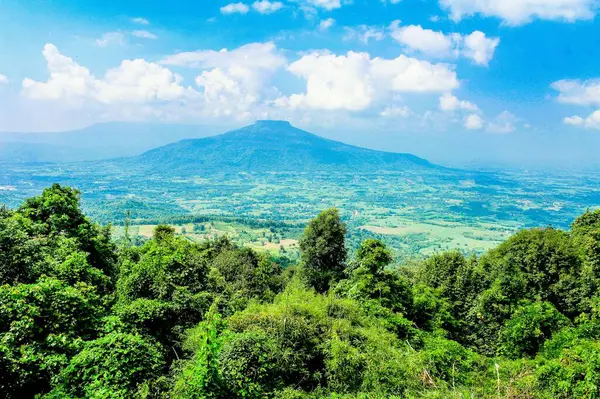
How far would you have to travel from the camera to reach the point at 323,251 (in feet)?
71.8

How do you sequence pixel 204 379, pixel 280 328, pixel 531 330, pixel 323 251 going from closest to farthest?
1. pixel 204 379
2. pixel 280 328
3. pixel 531 330
4. pixel 323 251

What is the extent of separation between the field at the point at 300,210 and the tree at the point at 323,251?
44202 millimetres

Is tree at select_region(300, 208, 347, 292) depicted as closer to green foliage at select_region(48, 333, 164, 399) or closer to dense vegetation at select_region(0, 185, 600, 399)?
dense vegetation at select_region(0, 185, 600, 399)

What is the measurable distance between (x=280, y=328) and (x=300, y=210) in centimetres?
13144

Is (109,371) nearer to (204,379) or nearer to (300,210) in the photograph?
(204,379)

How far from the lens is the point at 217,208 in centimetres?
13812

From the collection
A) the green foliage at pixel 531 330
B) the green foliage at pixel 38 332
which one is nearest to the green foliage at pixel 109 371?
the green foliage at pixel 38 332

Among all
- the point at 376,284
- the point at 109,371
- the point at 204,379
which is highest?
the point at 109,371

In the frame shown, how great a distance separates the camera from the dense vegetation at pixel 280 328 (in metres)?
7.53

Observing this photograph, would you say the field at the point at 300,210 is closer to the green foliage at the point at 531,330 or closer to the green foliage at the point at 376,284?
the green foliage at the point at 376,284

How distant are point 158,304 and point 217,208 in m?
130

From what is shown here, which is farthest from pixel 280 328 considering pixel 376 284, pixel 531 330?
pixel 531 330

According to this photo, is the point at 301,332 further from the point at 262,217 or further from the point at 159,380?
the point at 262,217

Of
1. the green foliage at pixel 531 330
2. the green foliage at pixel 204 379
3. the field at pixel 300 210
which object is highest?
the green foliage at pixel 204 379
